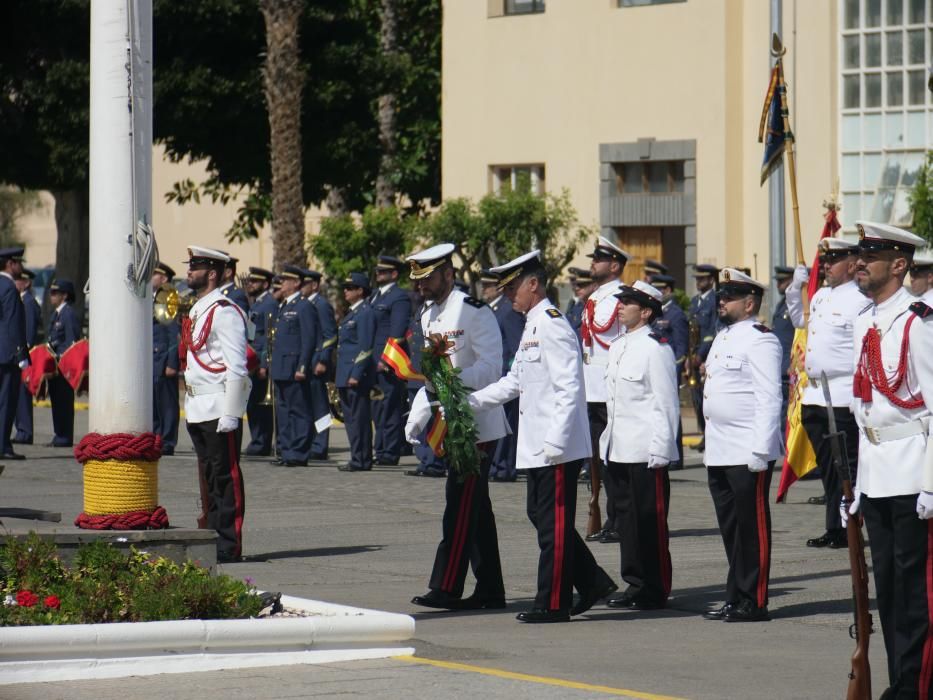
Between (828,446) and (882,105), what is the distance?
16.6 meters

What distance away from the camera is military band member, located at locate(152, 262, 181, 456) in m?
21.0

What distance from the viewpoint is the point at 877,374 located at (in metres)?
7.84

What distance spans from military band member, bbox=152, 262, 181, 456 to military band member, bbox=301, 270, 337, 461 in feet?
4.96

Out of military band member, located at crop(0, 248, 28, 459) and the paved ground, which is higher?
military band member, located at crop(0, 248, 28, 459)

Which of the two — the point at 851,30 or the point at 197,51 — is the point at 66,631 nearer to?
the point at 851,30

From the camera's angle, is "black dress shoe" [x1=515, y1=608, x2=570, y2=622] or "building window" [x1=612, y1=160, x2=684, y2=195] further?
"building window" [x1=612, y1=160, x2=684, y2=195]

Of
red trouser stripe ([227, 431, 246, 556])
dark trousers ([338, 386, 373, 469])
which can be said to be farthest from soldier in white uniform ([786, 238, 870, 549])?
dark trousers ([338, 386, 373, 469])

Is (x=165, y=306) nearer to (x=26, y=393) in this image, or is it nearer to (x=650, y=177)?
(x=26, y=393)

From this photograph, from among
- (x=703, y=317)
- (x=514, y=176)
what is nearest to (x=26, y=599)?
(x=703, y=317)

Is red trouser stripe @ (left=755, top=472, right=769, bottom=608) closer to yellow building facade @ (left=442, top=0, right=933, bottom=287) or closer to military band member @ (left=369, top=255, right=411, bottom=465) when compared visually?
military band member @ (left=369, top=255, right=411, bottom=465)

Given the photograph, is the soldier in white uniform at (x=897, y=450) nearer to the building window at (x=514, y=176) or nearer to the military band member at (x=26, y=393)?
the military band member at (x=26, y=393)

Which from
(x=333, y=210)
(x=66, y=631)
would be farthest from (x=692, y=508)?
(x=333, y=210)

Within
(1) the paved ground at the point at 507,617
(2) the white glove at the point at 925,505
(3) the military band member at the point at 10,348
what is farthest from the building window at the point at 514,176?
(2) the white glove at the point at 925,505

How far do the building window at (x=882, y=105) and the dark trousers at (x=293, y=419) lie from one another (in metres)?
11.8
